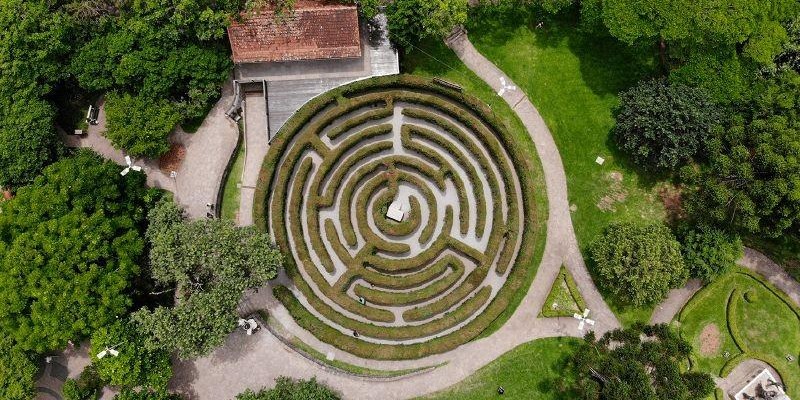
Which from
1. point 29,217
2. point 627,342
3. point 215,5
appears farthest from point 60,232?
point 627,342

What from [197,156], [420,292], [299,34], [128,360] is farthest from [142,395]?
[299,34]

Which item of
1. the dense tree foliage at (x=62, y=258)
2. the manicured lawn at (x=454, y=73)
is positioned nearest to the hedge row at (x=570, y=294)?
the manicured lawn at (x=454, y=73)

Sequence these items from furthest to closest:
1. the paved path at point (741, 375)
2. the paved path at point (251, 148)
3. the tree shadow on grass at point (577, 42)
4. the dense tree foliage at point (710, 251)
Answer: the tree shadow on grass at point (577, 42)
the paved path at point (251, 148)
the paved path at point (741, 375)
the dense tree foliage at point (710, 251)

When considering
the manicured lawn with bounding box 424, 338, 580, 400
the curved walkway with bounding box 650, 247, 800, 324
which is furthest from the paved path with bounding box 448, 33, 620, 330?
the curved walkway with bounding box 650, 247, 800, 324

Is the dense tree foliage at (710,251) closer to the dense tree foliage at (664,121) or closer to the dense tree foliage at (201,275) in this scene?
the dense tree foliage at (664,121)

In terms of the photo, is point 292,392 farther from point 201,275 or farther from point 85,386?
point 85,386

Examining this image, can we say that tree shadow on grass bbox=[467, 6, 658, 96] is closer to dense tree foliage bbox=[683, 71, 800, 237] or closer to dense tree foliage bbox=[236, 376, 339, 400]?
dense tree foliage bbox=[683, 71, 800, 237]

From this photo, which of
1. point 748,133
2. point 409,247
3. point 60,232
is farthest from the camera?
point 409,247

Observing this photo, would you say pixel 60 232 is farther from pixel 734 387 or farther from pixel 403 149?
pixel 734 387
